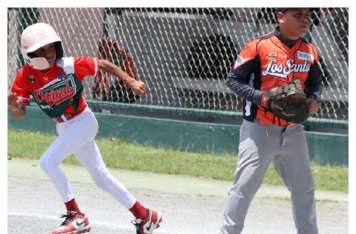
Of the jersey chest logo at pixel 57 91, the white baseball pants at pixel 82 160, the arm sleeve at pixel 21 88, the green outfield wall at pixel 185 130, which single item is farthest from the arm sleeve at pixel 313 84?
the green outfield wall at pixel 185 130

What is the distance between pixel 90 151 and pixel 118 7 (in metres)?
5.83

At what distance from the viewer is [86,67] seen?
23.8ft

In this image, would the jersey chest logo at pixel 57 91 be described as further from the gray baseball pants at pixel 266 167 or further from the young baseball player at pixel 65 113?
the gray baseball pants at pixel 266 167

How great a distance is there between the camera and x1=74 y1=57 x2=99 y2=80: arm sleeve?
23.7 feet

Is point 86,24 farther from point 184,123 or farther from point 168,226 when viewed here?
point 168,226

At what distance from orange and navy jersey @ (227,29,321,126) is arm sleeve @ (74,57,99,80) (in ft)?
4.24

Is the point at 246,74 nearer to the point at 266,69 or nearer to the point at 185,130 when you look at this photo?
the point at 266,69

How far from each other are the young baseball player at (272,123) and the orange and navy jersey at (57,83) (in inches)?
55.3

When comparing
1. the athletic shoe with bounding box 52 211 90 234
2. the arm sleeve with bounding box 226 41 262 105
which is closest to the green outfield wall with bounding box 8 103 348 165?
the athletic shoe with bounding box 52 211 90 234

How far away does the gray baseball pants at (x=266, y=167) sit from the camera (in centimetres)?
625

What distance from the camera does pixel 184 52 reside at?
41.7ft

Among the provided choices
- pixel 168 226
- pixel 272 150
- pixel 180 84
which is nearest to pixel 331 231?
pixel 168 226

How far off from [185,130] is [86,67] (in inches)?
178

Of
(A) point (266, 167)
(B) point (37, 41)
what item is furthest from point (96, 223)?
(A) point (266, 167)
